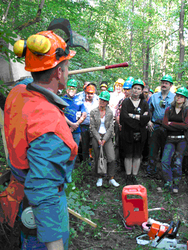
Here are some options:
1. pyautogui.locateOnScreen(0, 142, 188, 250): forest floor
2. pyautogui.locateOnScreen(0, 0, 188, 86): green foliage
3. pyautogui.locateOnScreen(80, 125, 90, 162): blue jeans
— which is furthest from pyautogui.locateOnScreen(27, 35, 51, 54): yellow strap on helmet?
pyautogui.locateOnScreen(80, 125, 90, 162): blue jeans

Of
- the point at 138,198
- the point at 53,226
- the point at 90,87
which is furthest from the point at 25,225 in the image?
the point at 90,87

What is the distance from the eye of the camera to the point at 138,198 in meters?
3.56

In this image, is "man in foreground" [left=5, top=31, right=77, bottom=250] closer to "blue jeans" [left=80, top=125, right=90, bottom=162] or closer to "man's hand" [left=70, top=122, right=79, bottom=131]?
"man's hand" [left=70, top=122, right=79, bottom=131]

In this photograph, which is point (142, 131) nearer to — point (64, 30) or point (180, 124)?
point (180, 124)

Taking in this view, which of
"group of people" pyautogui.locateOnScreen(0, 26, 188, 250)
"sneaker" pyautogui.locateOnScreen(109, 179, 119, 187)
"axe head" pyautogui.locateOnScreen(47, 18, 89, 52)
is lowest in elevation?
"sneaker" pyautogui.locateOnScreen(109, 179, 119, 187)

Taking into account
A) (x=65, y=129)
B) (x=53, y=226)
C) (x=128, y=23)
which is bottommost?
(x=53, y=226)

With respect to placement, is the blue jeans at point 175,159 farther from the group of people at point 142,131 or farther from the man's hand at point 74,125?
the man's hand at point 74,125

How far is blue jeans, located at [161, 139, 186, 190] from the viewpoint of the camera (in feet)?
15.5

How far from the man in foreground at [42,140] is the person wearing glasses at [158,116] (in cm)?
415

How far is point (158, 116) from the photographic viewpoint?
525 cm

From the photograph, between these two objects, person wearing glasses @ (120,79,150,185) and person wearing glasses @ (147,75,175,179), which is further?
person wearing glasses @ (147,75,175,179)

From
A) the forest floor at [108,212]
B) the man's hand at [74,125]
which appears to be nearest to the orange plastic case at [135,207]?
the forest floor at [108,212]

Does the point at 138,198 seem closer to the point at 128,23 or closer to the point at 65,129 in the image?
the point at 65,129

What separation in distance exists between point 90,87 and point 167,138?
2427 millimetres
